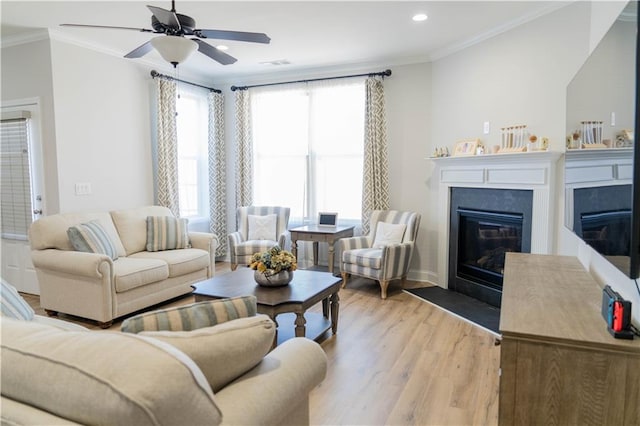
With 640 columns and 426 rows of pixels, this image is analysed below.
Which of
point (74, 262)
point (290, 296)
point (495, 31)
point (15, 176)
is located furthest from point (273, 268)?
point (15, 176)

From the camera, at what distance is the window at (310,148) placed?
5469 mm

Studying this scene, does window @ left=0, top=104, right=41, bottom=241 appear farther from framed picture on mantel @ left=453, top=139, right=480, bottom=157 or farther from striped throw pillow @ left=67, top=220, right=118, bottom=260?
framed picture on mantel @ left=453, top=139, right=480, bottom=157

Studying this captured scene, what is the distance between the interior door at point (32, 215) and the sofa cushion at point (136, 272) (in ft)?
3.99

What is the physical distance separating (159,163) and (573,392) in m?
4.89

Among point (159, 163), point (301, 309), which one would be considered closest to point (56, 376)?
point (301, 309)

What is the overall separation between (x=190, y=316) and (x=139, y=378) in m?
0.50

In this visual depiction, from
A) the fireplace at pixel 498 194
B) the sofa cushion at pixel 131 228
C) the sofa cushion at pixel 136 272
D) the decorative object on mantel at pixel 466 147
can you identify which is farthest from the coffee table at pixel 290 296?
the decorative object on mantel at pixel 466 147

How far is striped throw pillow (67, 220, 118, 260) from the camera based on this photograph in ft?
12.0

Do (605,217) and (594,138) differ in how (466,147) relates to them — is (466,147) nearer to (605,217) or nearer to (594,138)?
(594,138)

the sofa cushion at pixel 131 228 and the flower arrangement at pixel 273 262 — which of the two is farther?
the sofa cushion at pixel 131 228

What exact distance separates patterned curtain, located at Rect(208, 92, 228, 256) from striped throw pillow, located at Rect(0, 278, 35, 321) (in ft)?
14.0

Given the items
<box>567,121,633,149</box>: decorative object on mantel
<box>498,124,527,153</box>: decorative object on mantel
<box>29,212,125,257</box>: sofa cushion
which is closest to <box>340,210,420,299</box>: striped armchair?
<box>498,124,527,153</box>: decorative object on mantel

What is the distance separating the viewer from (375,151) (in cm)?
515

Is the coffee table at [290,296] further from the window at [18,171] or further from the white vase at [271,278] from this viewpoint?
the window at [18,171]
